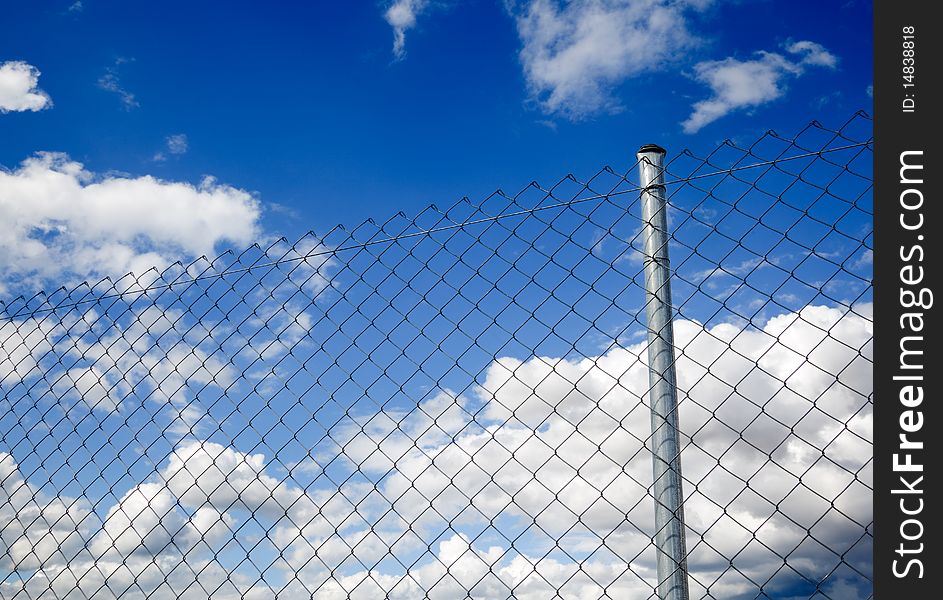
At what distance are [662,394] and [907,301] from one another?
0.73 m

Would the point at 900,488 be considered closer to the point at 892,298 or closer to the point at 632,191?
→ the point at 892,298

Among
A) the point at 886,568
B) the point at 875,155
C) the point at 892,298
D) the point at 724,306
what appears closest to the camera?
the point at 886,568

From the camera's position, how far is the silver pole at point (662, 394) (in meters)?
2.25

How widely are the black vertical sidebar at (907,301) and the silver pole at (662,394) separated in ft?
1.86

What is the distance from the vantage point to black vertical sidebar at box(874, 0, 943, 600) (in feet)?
5.89

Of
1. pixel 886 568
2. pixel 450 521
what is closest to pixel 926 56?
pixel 886 568

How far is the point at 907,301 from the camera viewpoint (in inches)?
76.1

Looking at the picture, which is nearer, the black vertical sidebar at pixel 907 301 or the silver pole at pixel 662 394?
the black vertical sidebar at pixel 907 301

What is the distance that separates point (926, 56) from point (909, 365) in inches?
33.8

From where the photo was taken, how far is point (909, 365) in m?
1.88

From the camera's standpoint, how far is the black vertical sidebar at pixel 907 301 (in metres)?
1.79

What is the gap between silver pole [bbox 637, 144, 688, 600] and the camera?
88.5 inches

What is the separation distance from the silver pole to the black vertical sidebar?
566mm

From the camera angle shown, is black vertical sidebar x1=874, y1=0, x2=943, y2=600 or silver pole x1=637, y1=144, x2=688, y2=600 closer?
black vertical sidebar x1=874, y1=0, x2=943, y2=600
